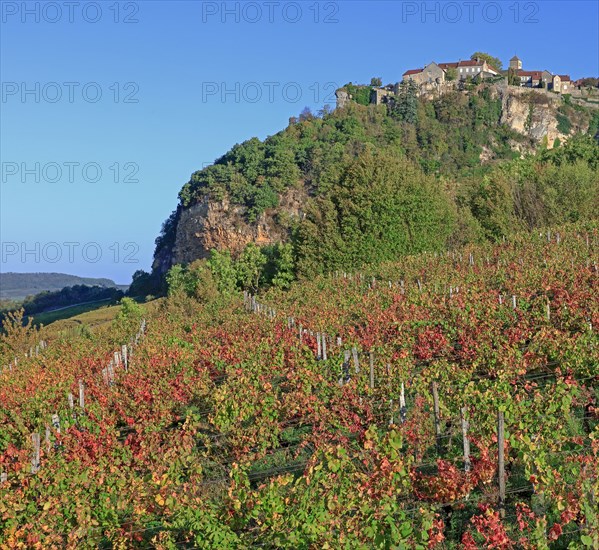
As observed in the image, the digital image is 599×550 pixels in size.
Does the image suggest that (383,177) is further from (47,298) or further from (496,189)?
(47,298)

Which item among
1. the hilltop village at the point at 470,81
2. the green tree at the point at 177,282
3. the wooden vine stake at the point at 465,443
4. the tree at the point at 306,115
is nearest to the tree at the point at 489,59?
the hilltop village at the point at 470,81

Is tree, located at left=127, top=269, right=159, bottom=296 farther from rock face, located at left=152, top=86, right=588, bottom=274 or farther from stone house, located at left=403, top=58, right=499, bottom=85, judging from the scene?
stone house, located at left=403, top=58, right=499, bottom=85

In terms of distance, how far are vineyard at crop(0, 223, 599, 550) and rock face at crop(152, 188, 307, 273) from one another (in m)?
61.0

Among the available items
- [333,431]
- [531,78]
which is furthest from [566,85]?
[333,431]

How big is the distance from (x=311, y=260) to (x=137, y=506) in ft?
110

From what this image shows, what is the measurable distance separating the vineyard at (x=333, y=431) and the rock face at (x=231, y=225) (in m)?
61.0

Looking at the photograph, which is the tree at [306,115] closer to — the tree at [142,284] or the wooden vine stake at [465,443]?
the tree at [142,284]

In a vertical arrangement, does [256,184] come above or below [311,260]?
above

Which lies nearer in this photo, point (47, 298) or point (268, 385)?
point (268, 385)

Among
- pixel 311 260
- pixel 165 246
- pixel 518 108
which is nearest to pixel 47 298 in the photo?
pixel 165 246

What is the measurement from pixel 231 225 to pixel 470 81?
178 ft

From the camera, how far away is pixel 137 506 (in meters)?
7.52

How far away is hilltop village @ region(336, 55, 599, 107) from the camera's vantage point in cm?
11312

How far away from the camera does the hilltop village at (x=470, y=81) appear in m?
113
